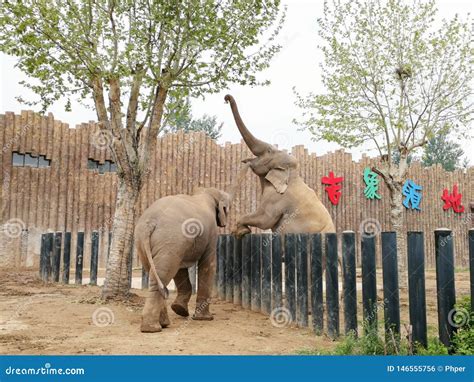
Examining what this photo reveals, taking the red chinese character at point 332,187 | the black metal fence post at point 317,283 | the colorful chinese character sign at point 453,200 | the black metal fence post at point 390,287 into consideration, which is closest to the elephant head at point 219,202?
the black metal fence post at point 317,283

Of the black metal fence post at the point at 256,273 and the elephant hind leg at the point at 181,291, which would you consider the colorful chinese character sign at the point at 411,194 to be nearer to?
the black metal fence post at the point at 256,273

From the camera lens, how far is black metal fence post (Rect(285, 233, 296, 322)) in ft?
18.9

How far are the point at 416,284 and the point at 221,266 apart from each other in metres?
3.94

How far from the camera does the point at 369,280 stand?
15.4 feet

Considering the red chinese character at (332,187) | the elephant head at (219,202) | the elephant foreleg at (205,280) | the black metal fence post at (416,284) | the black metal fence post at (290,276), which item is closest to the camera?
the black metal fence post at (416,284)

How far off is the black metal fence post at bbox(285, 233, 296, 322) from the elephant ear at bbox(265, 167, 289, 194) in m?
1.57

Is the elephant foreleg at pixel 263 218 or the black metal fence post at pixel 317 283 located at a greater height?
the elephant foreleg at pixel 263 218

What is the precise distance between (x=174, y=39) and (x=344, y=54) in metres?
5.76

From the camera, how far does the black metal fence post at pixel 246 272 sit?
22.4 feet

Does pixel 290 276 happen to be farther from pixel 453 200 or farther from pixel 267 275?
pixel 453 200

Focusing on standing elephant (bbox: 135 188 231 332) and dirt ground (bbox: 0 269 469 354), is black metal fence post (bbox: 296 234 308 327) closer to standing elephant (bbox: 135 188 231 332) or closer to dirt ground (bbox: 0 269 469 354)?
dirt ground (bbox: 0 269 469 354)

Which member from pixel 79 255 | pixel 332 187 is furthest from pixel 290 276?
pixel 332 187

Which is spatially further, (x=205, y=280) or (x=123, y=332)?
(x=205, y=280)

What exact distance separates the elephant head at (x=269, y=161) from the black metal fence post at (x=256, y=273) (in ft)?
3.55
